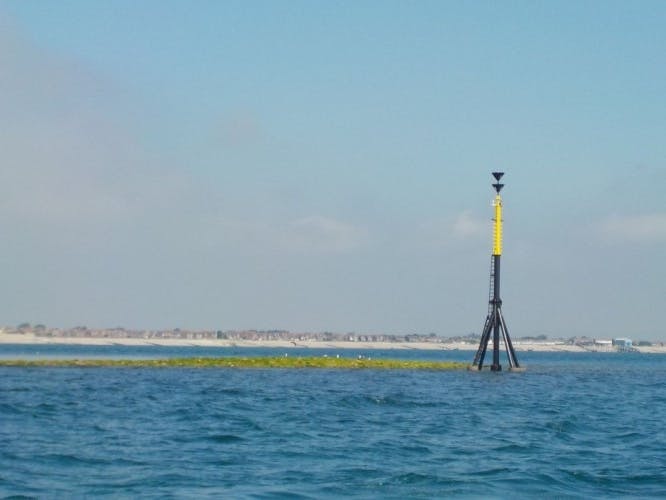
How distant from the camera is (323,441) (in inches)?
1383

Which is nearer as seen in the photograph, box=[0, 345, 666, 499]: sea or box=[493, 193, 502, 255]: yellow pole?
box=[0, 345, 666, 499]: sea

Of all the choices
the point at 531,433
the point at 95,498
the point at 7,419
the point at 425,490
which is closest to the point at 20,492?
the point at 95,498

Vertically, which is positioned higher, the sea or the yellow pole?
the yellow pole

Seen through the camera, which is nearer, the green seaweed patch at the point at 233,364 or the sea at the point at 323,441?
the sea at the point at 323,441

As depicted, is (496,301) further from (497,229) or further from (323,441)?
(323,441)

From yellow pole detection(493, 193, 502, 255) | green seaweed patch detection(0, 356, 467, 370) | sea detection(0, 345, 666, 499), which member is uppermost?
yellow pole detection(493, 193, 502, 255)

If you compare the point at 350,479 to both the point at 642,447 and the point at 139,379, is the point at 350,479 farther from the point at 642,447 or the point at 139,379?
the point at 139,379

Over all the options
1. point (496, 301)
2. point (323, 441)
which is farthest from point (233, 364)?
point (323, 441)

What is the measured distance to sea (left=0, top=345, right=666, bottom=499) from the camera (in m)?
26.7

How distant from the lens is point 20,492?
83.1 ft

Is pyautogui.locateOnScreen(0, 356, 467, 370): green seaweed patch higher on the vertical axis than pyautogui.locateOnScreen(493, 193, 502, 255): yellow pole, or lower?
lower

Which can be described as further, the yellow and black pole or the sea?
the yellow and black pole

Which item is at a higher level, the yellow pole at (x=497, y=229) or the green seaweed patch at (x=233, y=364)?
the yellow pole at (x=497, y=229)

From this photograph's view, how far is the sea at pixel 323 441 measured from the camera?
26.7 m
